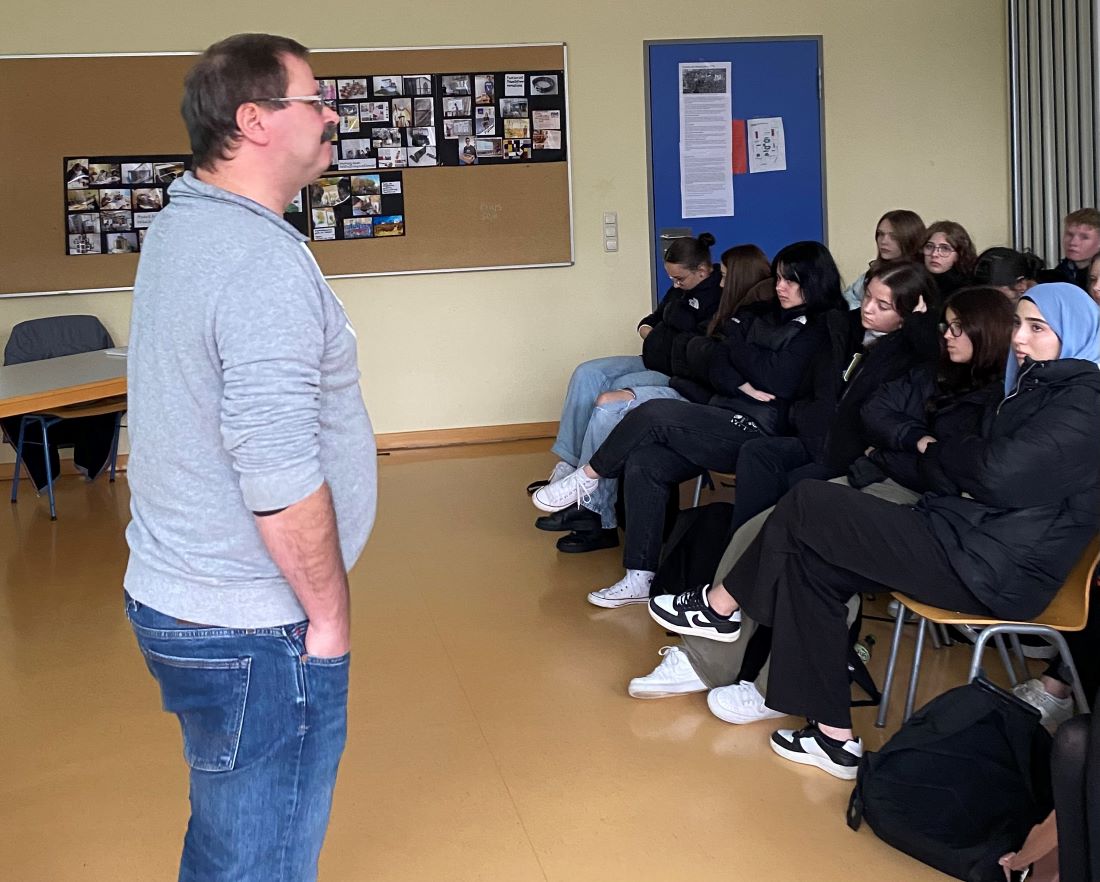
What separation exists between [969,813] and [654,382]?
2825 millimetres

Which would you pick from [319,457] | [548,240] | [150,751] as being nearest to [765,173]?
[548,240]

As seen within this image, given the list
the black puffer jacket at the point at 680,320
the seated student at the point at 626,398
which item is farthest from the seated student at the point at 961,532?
the black puffer jacket at the point at 680,320

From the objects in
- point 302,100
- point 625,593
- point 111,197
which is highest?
point 111,197

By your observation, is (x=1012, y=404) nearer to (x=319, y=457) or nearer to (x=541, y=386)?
(x=319, y=457)

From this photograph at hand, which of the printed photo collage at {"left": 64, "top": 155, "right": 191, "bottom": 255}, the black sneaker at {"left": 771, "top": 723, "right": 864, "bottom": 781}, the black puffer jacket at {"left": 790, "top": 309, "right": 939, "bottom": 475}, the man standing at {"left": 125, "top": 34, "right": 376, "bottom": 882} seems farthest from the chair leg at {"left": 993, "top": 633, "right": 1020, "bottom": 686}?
the printed photo collage at {"left": 64, "top": 155, "right": 191, "bottom": 255}

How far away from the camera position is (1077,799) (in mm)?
1841

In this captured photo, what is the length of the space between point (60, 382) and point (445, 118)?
3.00 m

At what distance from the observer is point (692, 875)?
2.36 metres

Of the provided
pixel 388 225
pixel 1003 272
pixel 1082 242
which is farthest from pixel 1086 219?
pixel 388 225

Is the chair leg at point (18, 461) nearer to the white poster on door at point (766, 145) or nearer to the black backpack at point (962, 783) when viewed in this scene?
the white poster on door at point (766, 145)

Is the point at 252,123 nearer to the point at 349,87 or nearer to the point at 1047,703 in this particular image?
the point at 1047,703

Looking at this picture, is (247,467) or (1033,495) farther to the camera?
(1033,495)

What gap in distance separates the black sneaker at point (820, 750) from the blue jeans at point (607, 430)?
174 cm

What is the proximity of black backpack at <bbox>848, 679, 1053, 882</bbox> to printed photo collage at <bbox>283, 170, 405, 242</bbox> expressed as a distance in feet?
16.0
